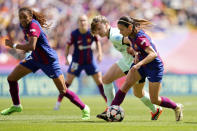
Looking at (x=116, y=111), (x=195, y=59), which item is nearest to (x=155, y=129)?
(x=116, y=111)

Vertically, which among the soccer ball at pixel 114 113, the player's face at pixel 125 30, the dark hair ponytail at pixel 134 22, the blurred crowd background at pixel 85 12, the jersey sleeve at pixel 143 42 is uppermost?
the blurred crowd background at pixel 85 12

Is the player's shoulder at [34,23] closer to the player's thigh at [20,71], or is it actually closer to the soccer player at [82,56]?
the player's thigh at [20,71]

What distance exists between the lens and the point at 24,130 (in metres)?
6.83

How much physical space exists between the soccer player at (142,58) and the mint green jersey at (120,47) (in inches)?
32.8

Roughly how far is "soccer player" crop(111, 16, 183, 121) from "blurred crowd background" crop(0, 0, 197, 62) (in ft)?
39.7

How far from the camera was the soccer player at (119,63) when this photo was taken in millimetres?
9023

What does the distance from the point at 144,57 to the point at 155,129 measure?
1.72 m

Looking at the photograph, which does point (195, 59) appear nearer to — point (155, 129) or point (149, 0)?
point (149, 0)

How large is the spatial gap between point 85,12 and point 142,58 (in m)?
15.7

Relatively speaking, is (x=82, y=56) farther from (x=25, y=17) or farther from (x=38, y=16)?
(x=25, y=17)

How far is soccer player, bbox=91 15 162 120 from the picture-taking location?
9.02 meters

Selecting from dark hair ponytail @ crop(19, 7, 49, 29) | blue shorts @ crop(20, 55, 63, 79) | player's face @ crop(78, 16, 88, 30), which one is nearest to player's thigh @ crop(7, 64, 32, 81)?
blue shorts @ crop(20, 55, 63, 79)

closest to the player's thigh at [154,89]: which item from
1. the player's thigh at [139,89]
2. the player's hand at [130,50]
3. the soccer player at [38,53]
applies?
the player's thigh at [139,89]

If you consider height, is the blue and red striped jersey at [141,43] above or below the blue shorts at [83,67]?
above
